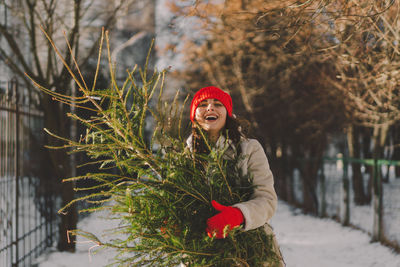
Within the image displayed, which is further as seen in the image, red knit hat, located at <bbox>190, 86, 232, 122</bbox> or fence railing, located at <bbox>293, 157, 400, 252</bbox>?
fence railing, located at <bbox>293, 157, 400, 252</bbox>

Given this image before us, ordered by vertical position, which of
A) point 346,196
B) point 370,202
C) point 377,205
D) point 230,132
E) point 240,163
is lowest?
A: point 370,202

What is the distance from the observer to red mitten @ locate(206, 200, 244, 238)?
5.87 ft

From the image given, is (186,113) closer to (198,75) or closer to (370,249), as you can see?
(198,75)

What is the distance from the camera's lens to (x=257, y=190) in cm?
213

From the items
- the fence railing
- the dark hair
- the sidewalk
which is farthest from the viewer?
the fence railing

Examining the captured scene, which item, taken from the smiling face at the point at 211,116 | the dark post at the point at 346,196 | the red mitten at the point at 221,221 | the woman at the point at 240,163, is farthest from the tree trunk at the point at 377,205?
the red mitten at the point at 221,221

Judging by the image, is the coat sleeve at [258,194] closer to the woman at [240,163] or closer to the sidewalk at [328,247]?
the woman at [240,163]

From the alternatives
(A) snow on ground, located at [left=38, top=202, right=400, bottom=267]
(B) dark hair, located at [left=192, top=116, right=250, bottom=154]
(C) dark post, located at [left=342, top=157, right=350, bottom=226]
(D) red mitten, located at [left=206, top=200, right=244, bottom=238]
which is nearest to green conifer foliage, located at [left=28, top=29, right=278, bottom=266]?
(D) red mitten, located at [left=206, top=200, right=244, bottom=238]

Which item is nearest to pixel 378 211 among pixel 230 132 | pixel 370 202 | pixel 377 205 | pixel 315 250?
pixel 377 205

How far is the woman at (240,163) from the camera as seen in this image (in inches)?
71.9

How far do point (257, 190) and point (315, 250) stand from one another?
16.9 feet

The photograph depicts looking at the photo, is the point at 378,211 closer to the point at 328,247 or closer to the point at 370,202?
the point at 328,247

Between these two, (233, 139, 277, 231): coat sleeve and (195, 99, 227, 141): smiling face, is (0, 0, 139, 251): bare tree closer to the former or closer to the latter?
(195, 99, 227, 141): smiling face

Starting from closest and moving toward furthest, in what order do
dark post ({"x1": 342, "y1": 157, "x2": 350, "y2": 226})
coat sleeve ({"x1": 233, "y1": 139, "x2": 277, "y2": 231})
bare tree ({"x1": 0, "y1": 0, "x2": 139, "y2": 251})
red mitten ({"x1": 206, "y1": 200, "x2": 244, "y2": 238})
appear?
red mitten ({"x1": 206, "y1": 200, "x2": 244, "y2": 238})
coat sleeve ({"x1": 233, "y1": 139, "x2": 277, "y2": 231})
bare tree ({"x1": 0, "y1": 0, "x2": 139, "y2": 251})
dark post ({"x1": 342, "y1": 157, "x2": 350, "y2": 226})
